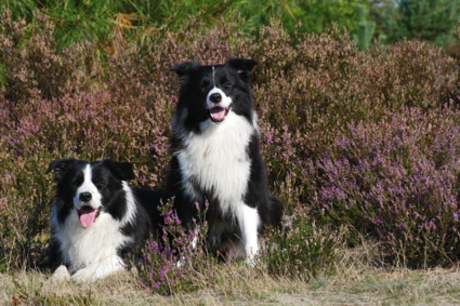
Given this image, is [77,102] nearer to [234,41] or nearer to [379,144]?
[234,41]

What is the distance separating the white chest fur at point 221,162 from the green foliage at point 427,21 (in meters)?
16.3

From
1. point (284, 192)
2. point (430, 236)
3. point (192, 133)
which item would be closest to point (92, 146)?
point (192, 133)

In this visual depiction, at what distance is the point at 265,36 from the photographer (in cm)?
716

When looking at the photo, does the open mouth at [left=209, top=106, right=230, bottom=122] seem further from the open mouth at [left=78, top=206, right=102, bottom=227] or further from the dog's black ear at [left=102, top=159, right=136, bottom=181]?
the open mouth at [left=78, top=206, right=102, bottom=227]

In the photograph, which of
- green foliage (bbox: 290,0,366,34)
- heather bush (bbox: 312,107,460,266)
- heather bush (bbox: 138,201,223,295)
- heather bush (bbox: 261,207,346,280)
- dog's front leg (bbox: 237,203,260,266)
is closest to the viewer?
heather bush (bbox: 138,201,223,295)

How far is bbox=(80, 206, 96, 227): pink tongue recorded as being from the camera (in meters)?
4.24

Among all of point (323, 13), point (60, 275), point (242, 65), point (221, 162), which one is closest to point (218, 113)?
point (221, 162)

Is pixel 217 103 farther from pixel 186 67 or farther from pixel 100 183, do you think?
pixel 100 183

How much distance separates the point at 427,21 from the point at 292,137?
15.5 m

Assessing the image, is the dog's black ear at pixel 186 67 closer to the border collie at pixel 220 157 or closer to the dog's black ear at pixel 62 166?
the border collie at pixel 220 157

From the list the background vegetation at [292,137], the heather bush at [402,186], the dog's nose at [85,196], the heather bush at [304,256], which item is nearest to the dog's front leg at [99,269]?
the background vegetation at [292,137]

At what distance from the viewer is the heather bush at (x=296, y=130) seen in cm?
405

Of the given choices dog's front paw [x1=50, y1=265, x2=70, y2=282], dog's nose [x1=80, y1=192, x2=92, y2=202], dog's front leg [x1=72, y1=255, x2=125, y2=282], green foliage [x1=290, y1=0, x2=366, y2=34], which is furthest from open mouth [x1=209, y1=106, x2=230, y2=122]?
green foliage [x1=290, y1=0, x2=366, y2=34]

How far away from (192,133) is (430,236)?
208cm
